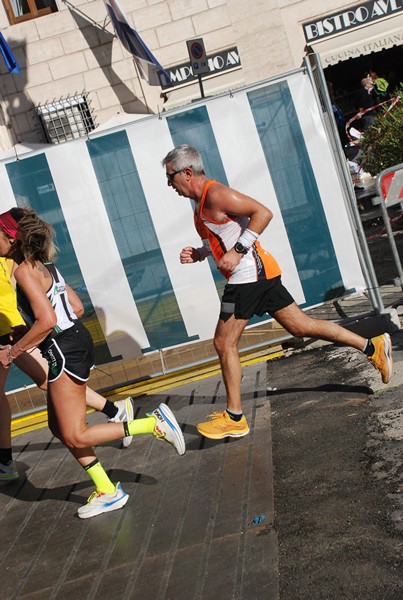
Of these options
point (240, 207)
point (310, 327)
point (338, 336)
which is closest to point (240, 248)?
point (240, 207)

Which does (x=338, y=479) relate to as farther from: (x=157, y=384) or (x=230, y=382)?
(x=157, y=384)

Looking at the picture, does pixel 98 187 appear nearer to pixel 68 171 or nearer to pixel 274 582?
pixel 68 171

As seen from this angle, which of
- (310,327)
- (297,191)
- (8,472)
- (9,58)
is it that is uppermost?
(9,58)

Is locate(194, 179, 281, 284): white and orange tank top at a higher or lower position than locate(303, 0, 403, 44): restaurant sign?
lower

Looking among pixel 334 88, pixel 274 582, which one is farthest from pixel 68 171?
pixel 334 88

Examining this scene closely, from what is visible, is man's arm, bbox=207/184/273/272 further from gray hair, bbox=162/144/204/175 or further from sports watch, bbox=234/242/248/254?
gray hair, bbox=162/144/204/175

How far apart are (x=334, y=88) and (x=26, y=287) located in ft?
60.0

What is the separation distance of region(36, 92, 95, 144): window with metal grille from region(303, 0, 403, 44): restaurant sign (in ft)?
16.8

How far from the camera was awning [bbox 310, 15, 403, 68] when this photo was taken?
19.6 metres

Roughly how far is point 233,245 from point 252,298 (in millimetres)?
367

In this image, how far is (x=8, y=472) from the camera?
6.60m

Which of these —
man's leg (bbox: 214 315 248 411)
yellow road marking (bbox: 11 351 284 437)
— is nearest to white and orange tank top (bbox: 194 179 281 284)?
man's leg (bbox: 214 315 248 411)

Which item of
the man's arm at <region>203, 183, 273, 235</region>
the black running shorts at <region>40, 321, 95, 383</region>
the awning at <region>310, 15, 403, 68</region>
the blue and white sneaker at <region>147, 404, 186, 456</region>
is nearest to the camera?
the black running shorts at <region>40, 321, 95, 383</region>

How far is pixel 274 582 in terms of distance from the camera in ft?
13.2
